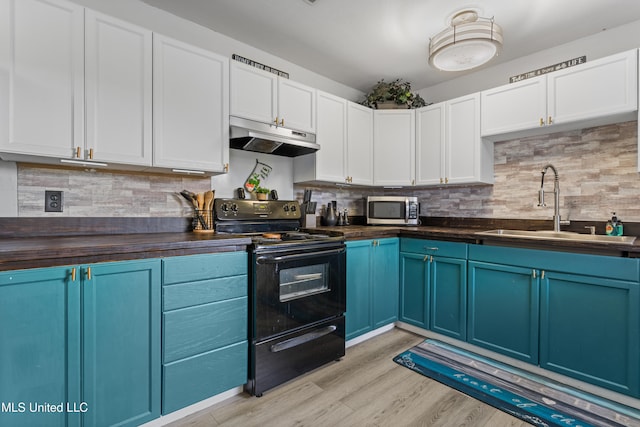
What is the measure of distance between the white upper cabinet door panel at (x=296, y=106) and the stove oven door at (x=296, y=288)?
1108mm

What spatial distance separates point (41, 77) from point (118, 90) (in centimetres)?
33

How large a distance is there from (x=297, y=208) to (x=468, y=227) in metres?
1.73

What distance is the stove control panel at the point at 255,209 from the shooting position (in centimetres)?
232

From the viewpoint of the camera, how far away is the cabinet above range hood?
2.22 m

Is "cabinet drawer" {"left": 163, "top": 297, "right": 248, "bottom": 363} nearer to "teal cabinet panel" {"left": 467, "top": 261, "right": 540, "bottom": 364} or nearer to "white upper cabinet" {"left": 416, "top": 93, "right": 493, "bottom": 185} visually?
"teal cabinet panel" {"left": 467, "top": 261, "right": 540, "bottom": 364}

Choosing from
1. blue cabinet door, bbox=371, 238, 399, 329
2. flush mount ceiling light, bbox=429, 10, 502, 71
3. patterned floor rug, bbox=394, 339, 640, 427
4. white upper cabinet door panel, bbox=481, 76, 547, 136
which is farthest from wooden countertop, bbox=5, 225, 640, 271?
flush mount ceiling light, bbox=429, 10, 502, 71

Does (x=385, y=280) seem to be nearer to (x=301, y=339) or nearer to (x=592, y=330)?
(x=301, y=339)

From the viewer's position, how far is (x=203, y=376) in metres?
1.69

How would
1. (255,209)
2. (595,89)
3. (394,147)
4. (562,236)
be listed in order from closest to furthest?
(595,89)
(562,236)
(255,209)
(394,147)

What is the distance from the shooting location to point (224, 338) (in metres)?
1.75

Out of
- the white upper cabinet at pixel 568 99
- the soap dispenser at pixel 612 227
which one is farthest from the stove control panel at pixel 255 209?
the soap dispenser at pixel 612 227

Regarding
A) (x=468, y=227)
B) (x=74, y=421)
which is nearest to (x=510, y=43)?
(x=468, y=227)

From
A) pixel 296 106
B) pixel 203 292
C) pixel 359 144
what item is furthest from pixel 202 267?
pixel 359 144

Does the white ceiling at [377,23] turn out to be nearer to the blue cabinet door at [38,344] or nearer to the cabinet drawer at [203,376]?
the blue cabinet door at [38,344]
